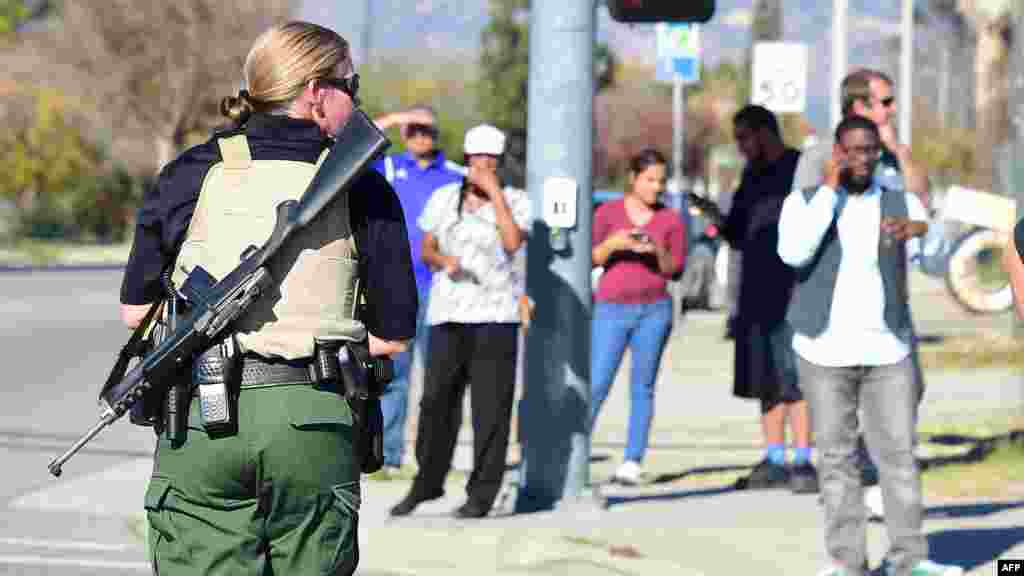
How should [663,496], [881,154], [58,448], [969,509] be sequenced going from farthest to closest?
[58,448]
[663,496]
[969,509]
[881,154]

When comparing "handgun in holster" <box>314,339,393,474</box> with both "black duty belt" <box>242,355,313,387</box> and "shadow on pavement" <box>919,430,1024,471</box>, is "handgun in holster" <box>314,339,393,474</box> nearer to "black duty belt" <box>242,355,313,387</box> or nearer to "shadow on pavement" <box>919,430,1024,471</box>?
"black duty belt" <box>242,355,313,387</box>

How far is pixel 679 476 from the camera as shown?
10.6 meters

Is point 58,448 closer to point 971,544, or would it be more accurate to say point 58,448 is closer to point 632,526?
point 632,526

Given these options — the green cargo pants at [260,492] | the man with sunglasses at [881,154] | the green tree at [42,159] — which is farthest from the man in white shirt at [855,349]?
the green tree at [42,159]

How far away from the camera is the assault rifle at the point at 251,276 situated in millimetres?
4254

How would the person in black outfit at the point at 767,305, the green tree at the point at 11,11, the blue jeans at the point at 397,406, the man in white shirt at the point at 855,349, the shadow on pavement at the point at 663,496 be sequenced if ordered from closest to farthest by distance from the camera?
the man in white shirt at the point at 855,349
the shadow on pavement at the point at 663,496
the person in black outfit at the point at 767,305
the blue jeans at the point at 397,406
the green tree at the point at 11,11

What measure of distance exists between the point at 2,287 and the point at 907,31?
2135 cm

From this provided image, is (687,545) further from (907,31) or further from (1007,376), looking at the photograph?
(907,31)

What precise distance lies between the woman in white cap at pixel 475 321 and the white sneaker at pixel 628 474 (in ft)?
4.19

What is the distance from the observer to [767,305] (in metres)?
9.91

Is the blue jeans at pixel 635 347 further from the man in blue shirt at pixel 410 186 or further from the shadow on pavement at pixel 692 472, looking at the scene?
the man in blue shirt at pixel 410 186

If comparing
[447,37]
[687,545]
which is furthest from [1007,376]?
[447,37]

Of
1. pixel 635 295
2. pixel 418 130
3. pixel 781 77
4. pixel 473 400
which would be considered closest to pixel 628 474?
pixel 635 295

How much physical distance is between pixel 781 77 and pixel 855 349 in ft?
35.2
